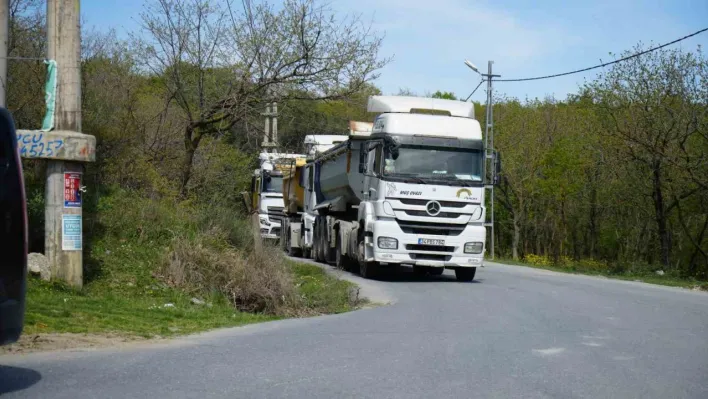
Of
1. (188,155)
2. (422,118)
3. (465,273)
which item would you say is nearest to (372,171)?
(422,118)

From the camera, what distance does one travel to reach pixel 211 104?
20484mm

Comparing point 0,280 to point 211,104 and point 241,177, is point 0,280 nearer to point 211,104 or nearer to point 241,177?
point 211,104

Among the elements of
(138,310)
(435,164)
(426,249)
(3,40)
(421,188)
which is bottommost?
(138,310)

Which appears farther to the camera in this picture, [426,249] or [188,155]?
[188,155]

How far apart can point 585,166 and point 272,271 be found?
3301 cm

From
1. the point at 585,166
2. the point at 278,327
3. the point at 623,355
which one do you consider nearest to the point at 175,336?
the point at 278,327

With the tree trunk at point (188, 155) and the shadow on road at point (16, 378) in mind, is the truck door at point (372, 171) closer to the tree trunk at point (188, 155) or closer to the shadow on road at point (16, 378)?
the tree trunk at point (188, 155)

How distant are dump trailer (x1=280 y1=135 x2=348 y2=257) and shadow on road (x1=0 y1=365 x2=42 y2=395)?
18.4 m

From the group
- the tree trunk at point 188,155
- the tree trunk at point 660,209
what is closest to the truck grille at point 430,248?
the tree trunk at point 188,155

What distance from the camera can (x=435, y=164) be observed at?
18.6 meters

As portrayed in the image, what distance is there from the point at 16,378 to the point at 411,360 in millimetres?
3624

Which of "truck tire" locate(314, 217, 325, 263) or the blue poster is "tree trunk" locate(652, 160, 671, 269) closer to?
"truck tire" locate(314, 217, 325, 263)

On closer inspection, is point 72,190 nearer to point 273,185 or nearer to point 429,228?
point 429,228

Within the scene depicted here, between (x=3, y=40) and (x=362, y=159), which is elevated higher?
(x=3, y=40)
